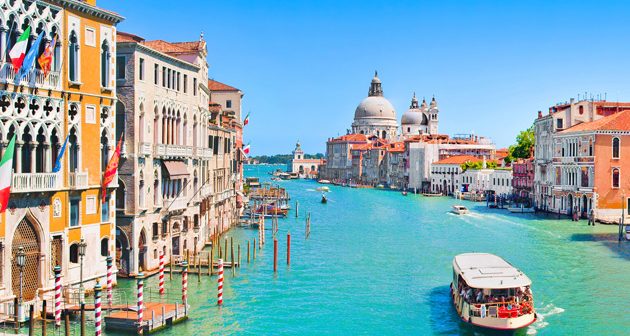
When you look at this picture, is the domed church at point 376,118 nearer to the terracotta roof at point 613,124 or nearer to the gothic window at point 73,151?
the terracotta roof at point 613,124

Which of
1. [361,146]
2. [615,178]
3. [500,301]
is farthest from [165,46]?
[361,146]

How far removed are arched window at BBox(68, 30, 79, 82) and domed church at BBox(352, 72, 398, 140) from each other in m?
101

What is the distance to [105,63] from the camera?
1659cm

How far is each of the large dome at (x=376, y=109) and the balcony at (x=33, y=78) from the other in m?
103

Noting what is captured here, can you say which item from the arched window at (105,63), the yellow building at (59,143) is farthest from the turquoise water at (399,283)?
the arched window at (105,63)

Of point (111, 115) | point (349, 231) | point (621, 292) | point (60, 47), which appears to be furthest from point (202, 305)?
point (349, 231)

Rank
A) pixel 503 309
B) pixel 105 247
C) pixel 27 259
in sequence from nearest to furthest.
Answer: pixel 27 259 < pixel 503 309 < pixel 105 247

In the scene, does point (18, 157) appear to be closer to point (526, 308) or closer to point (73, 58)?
point (73, 58)

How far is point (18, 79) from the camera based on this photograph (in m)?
13.7

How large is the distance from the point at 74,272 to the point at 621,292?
12.9 m

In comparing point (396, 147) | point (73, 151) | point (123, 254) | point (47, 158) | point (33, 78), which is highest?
point (396, 147)

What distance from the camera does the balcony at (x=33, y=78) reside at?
44.1 feet

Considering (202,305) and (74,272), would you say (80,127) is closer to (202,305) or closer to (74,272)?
(74,272)

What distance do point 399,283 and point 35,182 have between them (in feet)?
33.4
